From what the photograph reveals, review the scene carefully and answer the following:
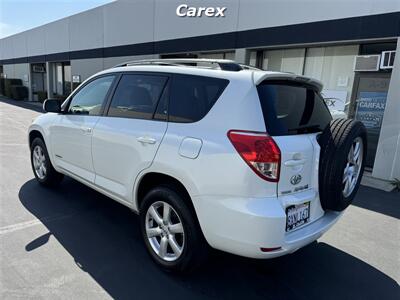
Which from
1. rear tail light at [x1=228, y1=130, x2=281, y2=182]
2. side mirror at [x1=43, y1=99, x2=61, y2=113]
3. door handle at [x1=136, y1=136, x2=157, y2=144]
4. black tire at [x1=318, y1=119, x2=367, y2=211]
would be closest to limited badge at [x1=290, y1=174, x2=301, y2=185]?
rear tail light at [x1=228, y1=130, x2=281, y2=182]

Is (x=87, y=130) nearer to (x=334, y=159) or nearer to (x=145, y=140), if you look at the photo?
(x=145, y=140)

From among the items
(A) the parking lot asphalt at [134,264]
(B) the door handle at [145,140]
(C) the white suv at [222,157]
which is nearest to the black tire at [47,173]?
(A) the parking lot asphalt at [134,264]

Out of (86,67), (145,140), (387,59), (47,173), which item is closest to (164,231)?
(145,140)

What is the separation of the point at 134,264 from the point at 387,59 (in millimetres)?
6743

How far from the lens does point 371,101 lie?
729 centimetres

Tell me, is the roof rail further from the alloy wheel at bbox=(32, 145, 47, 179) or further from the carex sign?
the carex sign

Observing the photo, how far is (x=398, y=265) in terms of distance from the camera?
327 centimetres

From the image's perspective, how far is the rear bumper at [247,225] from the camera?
222 centimetres

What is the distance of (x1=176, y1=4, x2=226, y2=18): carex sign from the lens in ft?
32.2

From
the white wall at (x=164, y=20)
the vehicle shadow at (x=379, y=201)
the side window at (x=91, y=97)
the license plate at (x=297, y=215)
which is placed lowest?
the vehicle shadow at (x=379, y=201)

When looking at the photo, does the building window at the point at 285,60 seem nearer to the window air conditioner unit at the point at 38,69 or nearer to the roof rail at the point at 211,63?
the roof rail at the point at 211,63

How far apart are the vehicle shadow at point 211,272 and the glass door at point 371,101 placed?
15.8ft

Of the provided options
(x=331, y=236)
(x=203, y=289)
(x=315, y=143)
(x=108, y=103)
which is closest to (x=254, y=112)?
(x=315, y=143)

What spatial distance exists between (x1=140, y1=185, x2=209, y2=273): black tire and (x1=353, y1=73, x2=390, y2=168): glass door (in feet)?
20.6
